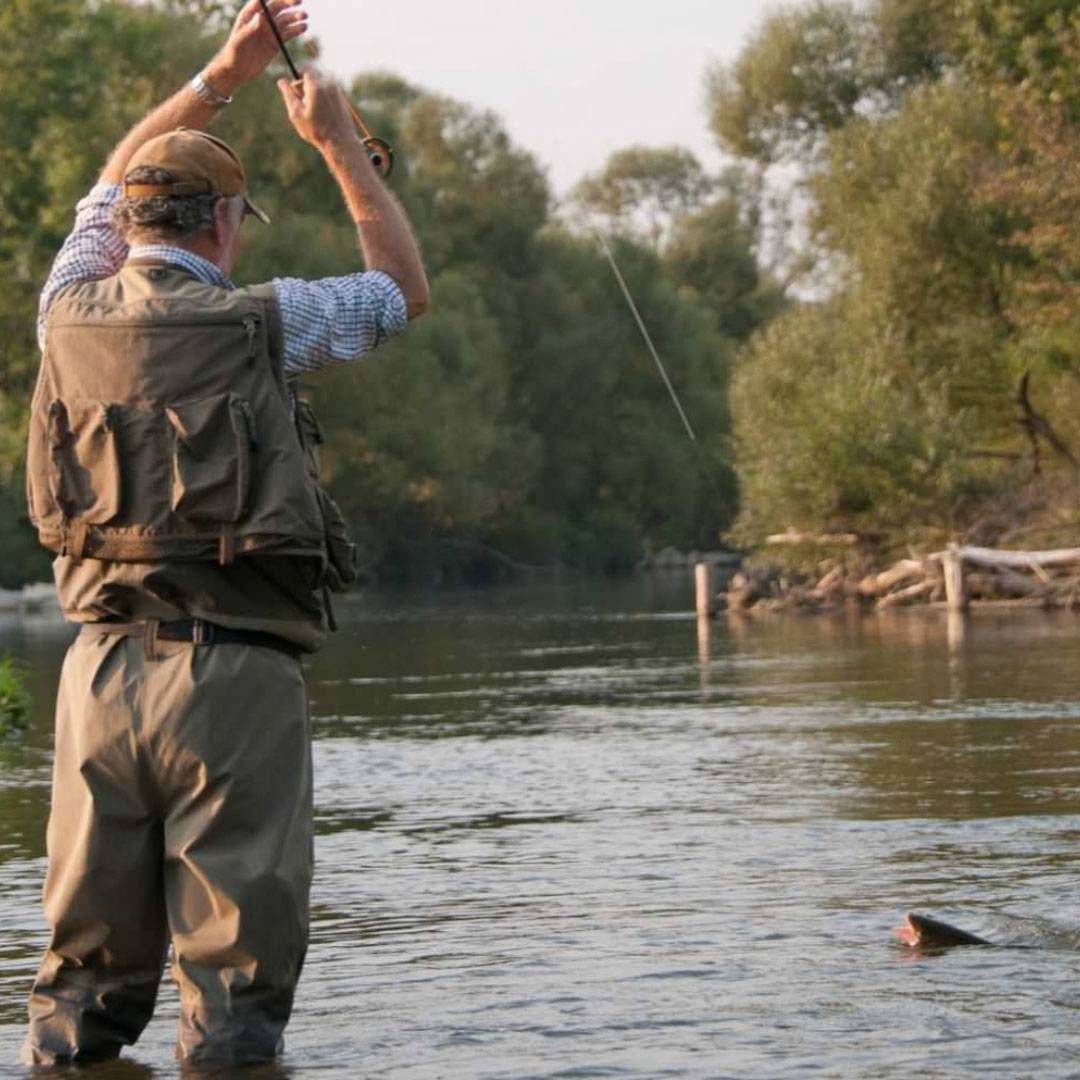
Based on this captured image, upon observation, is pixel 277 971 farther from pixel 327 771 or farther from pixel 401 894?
pixel 327 771

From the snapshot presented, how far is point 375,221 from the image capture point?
17.2 ft

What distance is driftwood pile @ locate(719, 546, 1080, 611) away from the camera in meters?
32.4

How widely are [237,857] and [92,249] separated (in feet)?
4.41

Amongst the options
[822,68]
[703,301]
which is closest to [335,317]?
[822,68]

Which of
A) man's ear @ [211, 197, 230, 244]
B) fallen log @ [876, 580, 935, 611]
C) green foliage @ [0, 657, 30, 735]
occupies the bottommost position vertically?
green foliage @ [0, 657, 30, 735]

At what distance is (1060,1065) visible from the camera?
5.05 meters

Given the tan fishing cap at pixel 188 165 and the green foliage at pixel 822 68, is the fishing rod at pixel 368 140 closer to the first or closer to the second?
the tan fishing cap at pixel 188 165

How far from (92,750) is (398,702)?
48.3 ft

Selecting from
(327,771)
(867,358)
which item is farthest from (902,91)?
(327,771)

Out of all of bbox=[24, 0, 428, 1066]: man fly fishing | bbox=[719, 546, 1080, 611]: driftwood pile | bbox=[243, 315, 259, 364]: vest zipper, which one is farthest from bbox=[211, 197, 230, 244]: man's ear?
bbox=[719, 546, 1080, 611]: driftwood pile

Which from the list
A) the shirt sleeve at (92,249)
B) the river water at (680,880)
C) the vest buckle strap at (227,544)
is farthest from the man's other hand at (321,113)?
the river water at (680,880)

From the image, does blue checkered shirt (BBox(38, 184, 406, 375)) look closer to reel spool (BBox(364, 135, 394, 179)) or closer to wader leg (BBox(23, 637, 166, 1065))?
reel spool (BBox(364, 135, 394, 179))

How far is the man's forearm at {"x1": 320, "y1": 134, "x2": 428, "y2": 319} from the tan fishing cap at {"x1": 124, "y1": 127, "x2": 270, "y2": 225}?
0.23 meters

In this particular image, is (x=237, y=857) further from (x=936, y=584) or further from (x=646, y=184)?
(x=646, y=184)
